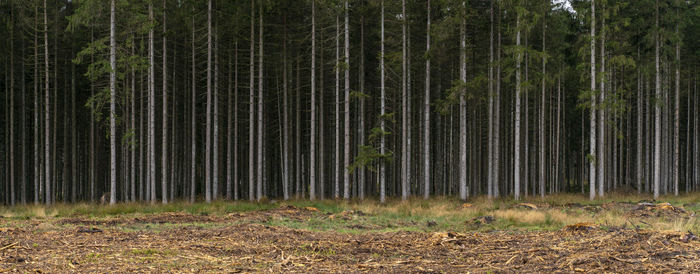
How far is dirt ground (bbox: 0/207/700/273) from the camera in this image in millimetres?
6305

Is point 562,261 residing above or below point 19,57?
below

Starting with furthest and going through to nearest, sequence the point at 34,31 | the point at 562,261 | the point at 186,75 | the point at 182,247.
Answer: the point at 186,75 < the point at 34,31 < the point at 182,247 < the point at 562,261

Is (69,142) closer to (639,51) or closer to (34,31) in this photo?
(34,31)

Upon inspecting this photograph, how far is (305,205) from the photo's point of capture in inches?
726

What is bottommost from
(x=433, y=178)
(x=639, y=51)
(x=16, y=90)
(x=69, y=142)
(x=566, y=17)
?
(x=433, y=178)

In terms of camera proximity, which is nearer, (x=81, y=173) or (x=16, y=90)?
(x=16, y=90)

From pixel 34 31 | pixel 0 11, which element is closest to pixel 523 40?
pixel 34 31

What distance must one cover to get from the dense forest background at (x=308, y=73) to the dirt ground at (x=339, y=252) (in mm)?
10050

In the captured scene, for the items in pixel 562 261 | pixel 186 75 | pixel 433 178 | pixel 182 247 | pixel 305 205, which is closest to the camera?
pixel 562 261

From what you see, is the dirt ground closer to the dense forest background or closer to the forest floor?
the forest floor

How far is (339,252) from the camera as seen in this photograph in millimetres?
7820

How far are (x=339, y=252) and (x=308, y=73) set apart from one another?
1913 centimetres

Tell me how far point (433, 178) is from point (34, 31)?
82.6 feet

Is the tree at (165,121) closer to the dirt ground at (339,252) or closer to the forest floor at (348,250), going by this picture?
the forest floor at (348,250)
